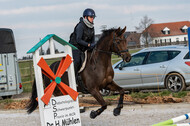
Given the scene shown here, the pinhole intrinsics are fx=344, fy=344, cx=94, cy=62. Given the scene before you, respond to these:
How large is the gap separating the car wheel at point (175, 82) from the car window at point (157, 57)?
85cm

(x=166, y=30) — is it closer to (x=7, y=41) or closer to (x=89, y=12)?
(x=7, y=41)

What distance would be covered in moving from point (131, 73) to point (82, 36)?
18.0 ft

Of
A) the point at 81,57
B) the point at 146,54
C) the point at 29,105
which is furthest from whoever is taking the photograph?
the point at 146,54

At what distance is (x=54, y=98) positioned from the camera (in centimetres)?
630

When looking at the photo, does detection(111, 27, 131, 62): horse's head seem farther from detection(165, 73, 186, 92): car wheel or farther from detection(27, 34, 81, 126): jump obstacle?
detection(165, 73, 186, 92): car wheel

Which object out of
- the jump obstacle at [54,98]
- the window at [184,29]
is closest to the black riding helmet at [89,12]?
the jump obstacle at [54,98]

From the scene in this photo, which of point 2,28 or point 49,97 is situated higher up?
point 2,28

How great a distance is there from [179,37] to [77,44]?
334 ft

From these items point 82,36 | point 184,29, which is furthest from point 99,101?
point 184,29

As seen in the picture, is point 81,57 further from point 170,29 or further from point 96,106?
point 170,29

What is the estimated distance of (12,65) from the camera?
62.1ft

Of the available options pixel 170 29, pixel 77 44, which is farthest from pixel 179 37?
pixel 77 44

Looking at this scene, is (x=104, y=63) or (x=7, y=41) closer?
(x=104, y=63)

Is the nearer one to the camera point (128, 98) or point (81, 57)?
point (81, 57)
